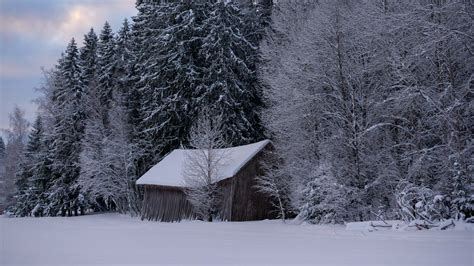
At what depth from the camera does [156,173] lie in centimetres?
3000

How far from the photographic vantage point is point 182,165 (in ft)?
93.6

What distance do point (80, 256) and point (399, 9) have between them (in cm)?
1791

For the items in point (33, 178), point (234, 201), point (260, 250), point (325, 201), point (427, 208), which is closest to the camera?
point (260, 250)

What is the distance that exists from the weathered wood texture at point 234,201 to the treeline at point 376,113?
41.5 inches

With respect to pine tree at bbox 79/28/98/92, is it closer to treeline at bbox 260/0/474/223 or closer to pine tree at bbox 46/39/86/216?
pine tree at bbox 46/39/86/216

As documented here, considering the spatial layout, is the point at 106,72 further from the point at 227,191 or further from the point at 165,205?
the point at 227,191

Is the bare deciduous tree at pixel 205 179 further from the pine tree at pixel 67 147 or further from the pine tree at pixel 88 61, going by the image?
the pine tree at pixel 88 61

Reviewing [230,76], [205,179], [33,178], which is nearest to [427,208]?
[205,179]

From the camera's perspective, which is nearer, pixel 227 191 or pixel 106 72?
pixel 227 191

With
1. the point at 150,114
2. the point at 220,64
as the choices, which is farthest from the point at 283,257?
the point at 150,114

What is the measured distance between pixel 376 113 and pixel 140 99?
2185 cm

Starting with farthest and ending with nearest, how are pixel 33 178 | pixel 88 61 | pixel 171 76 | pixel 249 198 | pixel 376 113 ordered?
pixel 88 61
pixel 33 178
pixel 171 76
pixel 249 198
pixel 376 113

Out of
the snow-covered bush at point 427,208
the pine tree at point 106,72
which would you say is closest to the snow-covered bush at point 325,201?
the snow-covered bush at point 427,208

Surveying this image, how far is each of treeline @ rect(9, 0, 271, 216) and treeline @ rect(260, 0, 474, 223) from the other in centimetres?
724
